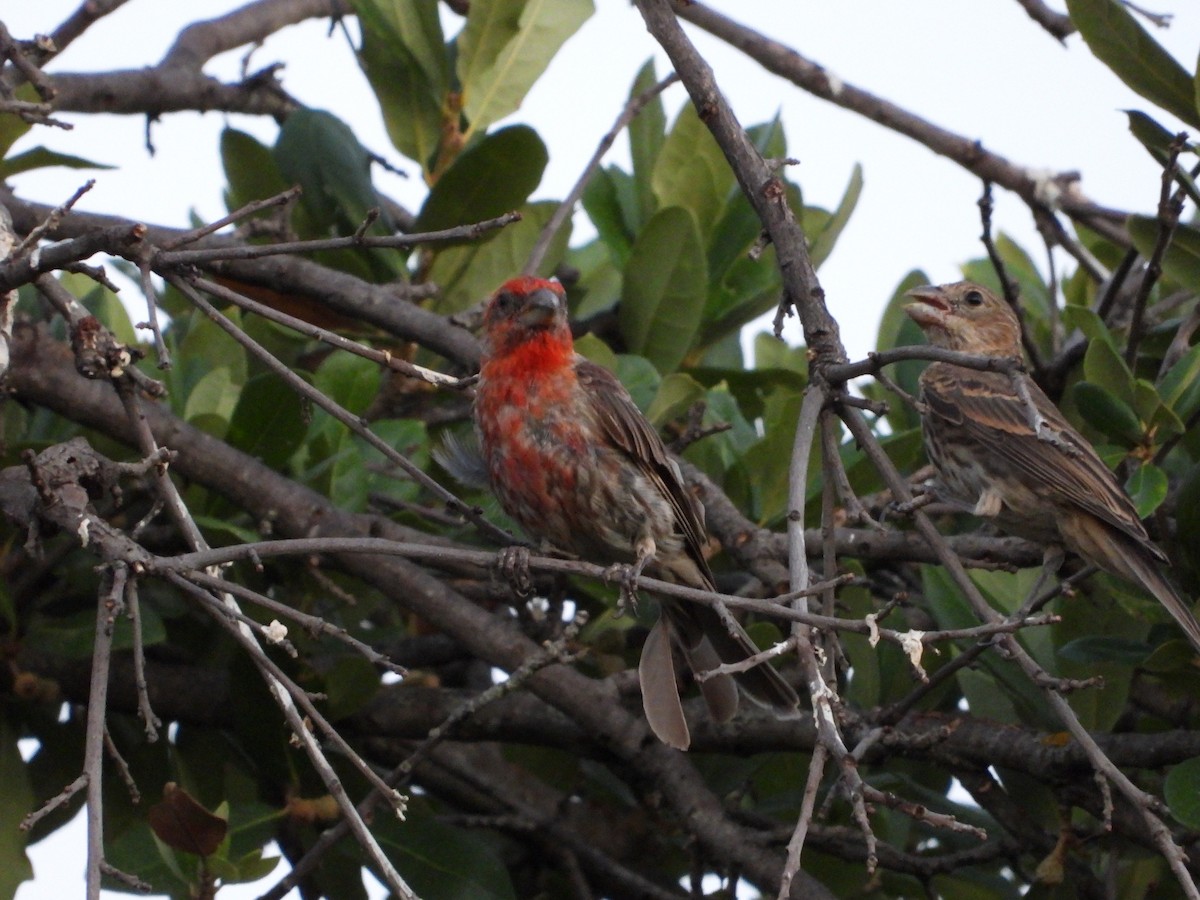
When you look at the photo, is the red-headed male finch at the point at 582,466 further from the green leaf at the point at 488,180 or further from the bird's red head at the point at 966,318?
the bird's red head at the point at 966,318

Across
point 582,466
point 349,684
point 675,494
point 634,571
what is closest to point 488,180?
point 582,466

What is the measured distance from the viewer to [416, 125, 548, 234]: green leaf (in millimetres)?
4625

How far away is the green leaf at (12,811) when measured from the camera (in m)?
3.81

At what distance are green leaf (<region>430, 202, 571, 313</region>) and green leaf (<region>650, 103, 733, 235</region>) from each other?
1.23ft

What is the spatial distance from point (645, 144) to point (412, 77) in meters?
0.80

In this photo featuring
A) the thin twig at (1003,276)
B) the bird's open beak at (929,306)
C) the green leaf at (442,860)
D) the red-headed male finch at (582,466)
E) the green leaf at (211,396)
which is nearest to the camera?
the green leaf at (442,860)

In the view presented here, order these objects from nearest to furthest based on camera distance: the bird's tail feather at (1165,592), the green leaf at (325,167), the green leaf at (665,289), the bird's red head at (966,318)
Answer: the bird's tail feather at (1165,592)
the green leaf at (665,289)
the green leaf at (325,167)
the bird's red head at (966,318)

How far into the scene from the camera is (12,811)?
13.0 ft

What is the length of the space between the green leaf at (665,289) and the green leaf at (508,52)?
73 centimetres

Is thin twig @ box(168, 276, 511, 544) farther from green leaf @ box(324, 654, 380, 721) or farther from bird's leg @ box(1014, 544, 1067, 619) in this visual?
bird's leg @ box(1014, 544, 1067, 619)

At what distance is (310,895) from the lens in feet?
13.5

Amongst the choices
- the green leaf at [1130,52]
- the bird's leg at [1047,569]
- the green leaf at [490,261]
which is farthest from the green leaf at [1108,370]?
the green leaf at [490,261]

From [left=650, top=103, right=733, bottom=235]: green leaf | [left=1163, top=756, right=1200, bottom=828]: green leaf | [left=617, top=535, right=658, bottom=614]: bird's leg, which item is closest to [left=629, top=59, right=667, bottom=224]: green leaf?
[left=650, top=103, right=733, bottom=235]: green leaf

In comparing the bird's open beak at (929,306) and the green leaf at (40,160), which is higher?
the bird's open beak at (929,306)
